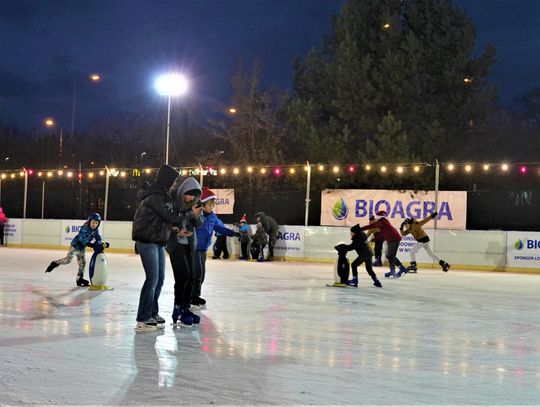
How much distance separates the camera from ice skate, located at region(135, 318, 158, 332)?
7168 mm

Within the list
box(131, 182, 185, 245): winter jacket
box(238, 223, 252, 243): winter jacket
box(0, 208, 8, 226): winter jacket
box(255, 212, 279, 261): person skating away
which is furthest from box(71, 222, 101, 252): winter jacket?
box(0, 208, 8, 226): winter jacket

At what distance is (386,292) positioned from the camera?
12.8 m

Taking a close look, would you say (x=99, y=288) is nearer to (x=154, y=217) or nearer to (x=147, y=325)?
(x=147, y=325)

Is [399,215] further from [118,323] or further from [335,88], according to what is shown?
[118,323]

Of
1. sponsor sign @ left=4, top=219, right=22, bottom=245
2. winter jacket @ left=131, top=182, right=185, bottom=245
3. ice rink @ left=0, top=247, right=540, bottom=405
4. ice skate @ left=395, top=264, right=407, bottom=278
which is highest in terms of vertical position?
winter jacket @ left=131, top=182, right=185, bottom=245

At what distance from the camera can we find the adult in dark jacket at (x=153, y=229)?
7152 millimetres

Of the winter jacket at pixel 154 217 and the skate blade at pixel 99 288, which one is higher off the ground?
the winter jacket at pixel 154 217

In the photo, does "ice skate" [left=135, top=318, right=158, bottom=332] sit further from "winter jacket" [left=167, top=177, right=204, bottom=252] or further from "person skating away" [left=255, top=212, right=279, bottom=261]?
"person skating away" [left=255, top=212, right=279, bottom=261]

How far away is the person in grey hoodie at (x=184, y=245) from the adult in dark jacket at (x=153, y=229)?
13cm

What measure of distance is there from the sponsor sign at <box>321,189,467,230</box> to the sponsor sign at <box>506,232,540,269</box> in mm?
1637

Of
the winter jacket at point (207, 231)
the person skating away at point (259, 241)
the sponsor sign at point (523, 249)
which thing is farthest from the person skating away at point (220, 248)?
the winter jacket at point (207, 231)

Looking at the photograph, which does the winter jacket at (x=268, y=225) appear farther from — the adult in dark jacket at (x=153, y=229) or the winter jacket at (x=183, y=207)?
the adult in dark jacket at (x=153, y=229)

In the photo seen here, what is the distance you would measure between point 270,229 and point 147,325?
16208mm

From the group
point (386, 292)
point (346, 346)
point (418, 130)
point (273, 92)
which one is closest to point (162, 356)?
point (346, 346)
